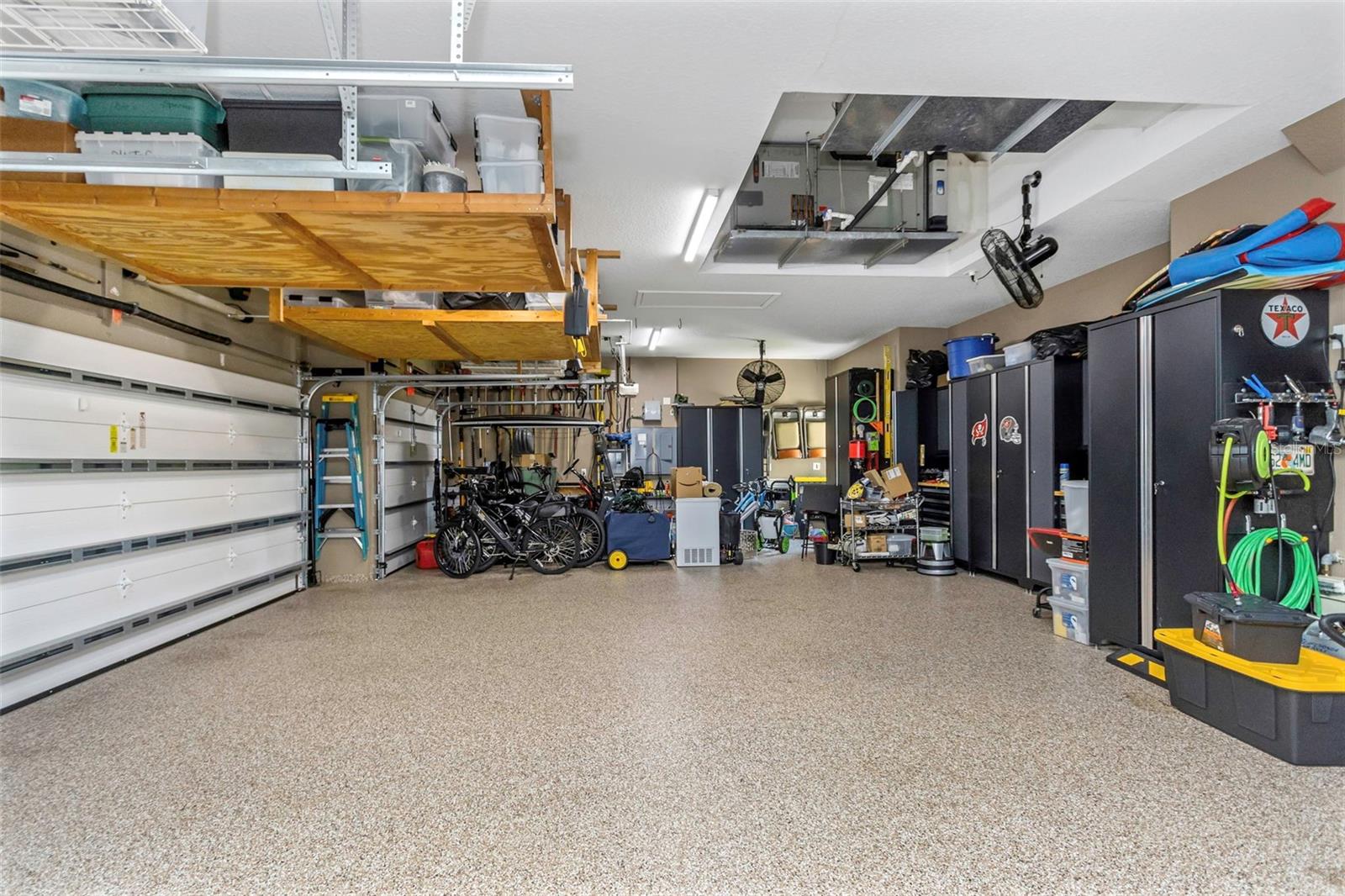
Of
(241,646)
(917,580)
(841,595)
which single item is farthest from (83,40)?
(917,580)

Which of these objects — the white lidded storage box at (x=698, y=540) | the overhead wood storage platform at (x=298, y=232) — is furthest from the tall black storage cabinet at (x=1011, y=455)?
the overhead wood storage platform at (x=298, y=232)

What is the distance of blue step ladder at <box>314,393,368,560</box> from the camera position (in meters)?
6.29

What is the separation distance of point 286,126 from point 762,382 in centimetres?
691

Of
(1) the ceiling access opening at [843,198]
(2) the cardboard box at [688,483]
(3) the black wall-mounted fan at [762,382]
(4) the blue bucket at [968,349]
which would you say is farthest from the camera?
(3) the black wall-mounted fan at [762,382]

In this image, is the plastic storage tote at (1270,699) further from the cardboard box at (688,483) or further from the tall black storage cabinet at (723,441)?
the tall black storage cabinet at (723,441)

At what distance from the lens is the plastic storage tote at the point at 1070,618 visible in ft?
13.0

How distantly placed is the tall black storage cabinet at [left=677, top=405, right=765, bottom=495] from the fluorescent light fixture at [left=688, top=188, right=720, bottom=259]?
17.2ft

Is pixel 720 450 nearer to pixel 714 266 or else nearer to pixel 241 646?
pixel 714 266

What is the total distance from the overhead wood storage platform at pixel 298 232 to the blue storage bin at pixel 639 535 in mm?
3653

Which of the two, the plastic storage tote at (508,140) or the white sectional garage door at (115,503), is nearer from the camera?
the plastic storage tote at (508,140)

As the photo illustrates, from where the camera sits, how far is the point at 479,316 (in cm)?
462

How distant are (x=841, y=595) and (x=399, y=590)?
3991 mm

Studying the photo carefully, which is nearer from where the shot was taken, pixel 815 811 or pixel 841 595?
pixel 815 811

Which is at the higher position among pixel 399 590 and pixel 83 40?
pixel 83 40
